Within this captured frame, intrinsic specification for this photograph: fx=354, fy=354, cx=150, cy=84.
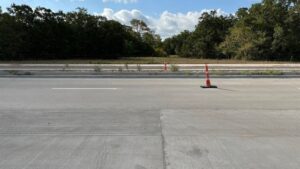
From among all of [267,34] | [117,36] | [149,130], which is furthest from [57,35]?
[149,130]

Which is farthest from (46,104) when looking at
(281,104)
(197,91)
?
(281,104)

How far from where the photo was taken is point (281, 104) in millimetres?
10484

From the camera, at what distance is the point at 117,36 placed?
6469 centimetres

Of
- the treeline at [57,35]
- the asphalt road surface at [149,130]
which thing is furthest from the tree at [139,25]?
the asphalt road surface at [149,130]

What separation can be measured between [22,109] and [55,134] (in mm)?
3102

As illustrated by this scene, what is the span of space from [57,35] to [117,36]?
11.7m

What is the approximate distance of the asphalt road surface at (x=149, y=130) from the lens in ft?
17.5

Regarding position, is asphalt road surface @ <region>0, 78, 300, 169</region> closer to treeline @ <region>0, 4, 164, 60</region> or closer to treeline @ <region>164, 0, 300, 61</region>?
treeline @ <region>0, 4, 164, 60</region>

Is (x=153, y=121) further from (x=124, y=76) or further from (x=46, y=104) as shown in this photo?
(x=124, y=76)

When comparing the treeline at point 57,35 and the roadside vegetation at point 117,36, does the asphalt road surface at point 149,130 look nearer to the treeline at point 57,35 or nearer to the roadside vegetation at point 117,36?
the roadside vegetation at point 117,36

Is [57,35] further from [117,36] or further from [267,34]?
[267,34]

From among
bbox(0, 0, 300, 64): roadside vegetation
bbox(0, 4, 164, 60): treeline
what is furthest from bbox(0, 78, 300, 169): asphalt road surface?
bbox(0, 4, 164, 60): treeline

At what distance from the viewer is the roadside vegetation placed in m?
51.0

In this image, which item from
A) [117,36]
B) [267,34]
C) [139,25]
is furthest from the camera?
[139,25]
